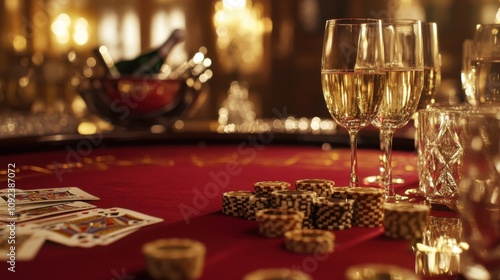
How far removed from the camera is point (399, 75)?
1446 millimetres

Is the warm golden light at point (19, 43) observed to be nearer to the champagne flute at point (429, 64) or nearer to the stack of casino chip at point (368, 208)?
the champagne flute at point (429, 64)

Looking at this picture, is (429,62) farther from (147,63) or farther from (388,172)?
(147,63)

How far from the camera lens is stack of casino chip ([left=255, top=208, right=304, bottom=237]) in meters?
1.00

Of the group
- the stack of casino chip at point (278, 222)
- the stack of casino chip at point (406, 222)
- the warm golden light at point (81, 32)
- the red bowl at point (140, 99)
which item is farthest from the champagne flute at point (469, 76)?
the warm golden light at point (81, 32)

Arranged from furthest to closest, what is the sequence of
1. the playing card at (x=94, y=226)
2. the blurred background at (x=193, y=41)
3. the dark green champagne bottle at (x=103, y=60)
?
the blurred background at (x=193, y=41) < the dark green champagne bottle at (x=103, y=60) < the playing card at (x=94, y=226)

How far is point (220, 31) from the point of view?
9328mm

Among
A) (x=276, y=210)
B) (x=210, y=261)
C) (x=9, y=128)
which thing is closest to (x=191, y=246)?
(x=210, y=261)

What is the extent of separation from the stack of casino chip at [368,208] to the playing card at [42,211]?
0.48m

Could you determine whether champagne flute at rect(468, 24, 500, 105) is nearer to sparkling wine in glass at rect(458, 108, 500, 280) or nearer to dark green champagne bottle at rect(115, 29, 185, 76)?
sparkling wine in glass at rect(458, 108, 500, 280)

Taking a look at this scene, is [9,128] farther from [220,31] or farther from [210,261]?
[220,31]

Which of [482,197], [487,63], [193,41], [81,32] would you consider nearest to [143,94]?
[487,63]

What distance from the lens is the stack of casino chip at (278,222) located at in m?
1.00

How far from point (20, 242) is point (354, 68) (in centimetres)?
73

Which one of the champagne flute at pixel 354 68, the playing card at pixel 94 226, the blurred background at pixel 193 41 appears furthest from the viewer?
the blurred background at pixel 193 41
